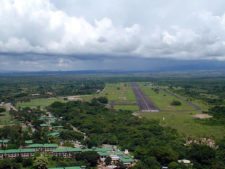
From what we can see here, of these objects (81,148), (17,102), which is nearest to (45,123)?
(81,148)

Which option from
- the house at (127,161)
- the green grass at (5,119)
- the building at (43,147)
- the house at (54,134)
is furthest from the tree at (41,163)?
the green grass at (5,119)

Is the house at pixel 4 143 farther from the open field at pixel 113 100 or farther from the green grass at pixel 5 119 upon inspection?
the open field at pixel 113 100

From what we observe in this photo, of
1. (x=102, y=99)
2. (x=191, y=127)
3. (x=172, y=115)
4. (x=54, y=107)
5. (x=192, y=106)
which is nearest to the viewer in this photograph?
(x=191, y=127)

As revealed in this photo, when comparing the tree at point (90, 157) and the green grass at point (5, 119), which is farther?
→ the green grass at point (5, 119)

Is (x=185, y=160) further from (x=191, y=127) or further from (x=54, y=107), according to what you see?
(x=54, y=107)

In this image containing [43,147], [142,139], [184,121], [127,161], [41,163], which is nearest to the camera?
[41,163]

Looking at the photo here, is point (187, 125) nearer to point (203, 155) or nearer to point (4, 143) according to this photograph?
point (203, 155)

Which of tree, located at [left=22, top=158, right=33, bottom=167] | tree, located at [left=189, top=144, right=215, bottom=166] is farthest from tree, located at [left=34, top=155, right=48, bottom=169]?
tree, located at [left=189, top=144, right=215, bottom=166]

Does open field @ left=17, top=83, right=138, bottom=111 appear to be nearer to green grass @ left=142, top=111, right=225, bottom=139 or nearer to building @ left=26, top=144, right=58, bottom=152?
green grass @ left=142, top=111, right=225, bottom=139

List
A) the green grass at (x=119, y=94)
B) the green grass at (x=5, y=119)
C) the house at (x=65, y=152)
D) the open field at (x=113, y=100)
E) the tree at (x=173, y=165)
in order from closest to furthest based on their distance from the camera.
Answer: the tree at (x=173, y=165) < the house at (x=65, y=152) < the green grass at (x=5, y=119) < the open field at (x=113, y=100) < the green grass at (x=119, y=94)

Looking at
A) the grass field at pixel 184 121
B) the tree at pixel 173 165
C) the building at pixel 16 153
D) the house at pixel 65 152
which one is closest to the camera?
the tree at pixel 173 165

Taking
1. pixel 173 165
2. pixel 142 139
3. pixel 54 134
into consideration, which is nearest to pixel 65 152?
pixel 54 134
